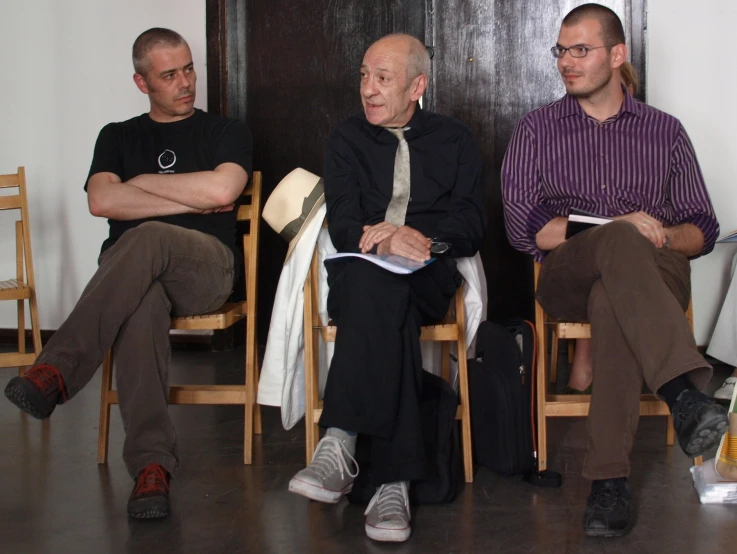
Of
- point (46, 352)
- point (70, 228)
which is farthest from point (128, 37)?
point (46, 352)

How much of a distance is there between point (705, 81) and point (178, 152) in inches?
98.9

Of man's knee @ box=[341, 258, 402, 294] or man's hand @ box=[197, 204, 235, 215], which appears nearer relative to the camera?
man's knee @ box=[341, 258, 402, 294]

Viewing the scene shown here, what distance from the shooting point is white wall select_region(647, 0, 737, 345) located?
13.5 feet

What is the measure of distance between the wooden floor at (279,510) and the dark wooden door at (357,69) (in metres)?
1.65

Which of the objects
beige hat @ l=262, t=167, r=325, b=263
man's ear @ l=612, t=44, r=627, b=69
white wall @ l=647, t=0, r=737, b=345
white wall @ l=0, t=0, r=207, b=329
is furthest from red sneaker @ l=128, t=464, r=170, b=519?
white wall @ l=647, t=0, r=737, b=345

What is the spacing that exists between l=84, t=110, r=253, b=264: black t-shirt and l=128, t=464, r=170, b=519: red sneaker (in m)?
0.90

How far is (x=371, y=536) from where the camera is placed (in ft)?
7.12

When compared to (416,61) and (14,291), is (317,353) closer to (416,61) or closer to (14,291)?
(416,61)

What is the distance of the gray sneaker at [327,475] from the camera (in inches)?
88.0

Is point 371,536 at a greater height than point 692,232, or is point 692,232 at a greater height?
point 692,232

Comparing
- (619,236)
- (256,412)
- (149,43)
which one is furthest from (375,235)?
(149,43)

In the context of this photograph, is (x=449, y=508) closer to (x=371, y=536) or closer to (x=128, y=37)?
(x=371, y=536)

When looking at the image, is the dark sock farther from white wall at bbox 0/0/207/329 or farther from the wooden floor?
white wall at bbox 0/0/207/329

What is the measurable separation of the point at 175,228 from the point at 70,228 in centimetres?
235
